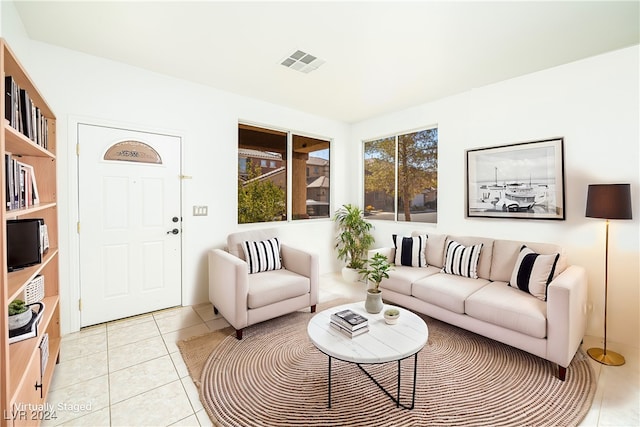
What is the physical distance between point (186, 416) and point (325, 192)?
3.58 meters

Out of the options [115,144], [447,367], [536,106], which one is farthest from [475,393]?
[115,144]

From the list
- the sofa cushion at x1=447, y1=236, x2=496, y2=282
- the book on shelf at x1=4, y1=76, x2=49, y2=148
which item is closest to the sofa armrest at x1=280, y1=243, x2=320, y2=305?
the sofa cushion at x1=447, y1=236, x2=496, y2=282

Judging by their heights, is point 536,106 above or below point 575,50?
below

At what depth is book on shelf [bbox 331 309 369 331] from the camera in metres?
1.85

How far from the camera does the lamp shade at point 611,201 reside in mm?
2209

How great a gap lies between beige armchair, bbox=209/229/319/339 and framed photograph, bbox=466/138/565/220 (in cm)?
209

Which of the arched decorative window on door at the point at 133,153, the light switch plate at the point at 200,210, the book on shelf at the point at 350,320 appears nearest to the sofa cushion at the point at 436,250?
the book on shelf at the point at 350,320

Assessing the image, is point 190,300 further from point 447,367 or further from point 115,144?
point 447,367

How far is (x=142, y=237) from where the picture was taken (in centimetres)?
299

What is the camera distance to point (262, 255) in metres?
3.15

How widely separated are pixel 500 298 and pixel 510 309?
0.51 feet

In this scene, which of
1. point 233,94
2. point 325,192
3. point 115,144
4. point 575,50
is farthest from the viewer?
point 325,192

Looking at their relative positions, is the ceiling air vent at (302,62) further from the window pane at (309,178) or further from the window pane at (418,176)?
the window pane at (418,176)

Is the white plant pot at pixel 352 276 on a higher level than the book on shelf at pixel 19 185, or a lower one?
lower
